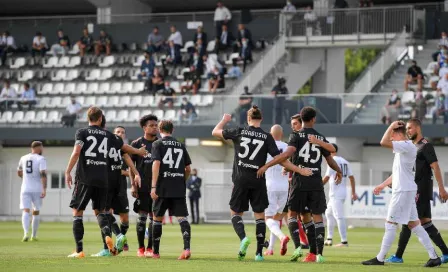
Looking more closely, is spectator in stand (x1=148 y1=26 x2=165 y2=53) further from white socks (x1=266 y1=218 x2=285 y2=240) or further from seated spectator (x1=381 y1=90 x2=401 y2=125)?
white socks (x1=266 y1=218 x2=285 y2=240)

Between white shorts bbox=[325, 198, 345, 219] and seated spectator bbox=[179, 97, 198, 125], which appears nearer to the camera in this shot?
white shorts bbox=[325, 198, 345, 219]

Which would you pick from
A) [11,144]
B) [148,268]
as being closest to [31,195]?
[148,268]

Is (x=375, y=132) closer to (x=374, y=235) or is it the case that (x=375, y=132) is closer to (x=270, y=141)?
(x=374, y=235)

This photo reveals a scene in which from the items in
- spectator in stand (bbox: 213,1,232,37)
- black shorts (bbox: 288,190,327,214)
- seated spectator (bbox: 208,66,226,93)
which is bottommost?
black shorts (bbox: 288,190,327,214)

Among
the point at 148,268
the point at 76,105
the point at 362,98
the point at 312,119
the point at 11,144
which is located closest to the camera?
the point at 148,268

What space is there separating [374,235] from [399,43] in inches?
576

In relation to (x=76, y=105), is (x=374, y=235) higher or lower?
lower

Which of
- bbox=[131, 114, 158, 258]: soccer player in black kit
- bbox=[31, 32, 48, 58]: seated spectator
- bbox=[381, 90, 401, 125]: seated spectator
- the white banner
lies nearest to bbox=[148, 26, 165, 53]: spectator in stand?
bbox=[31, 32, 48, 58]: seated spectator

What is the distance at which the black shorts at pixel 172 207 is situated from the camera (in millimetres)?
17641

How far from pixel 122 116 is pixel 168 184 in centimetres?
2590

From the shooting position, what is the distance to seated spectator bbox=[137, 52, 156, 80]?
46.5 m

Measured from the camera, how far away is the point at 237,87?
43812 millimetres

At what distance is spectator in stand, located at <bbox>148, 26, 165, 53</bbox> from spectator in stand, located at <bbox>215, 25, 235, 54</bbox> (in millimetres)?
2666

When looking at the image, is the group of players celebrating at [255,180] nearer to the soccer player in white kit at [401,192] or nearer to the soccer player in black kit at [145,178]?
the soccer player in white kit at [401,192]
